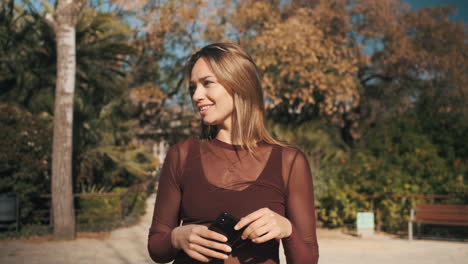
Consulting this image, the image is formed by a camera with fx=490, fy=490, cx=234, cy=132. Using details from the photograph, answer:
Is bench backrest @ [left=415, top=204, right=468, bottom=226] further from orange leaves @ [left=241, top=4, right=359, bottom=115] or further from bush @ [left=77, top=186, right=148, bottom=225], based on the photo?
bush @ [left=77, top=186, right=148, bottom=225]

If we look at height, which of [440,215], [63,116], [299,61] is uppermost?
[299,61]

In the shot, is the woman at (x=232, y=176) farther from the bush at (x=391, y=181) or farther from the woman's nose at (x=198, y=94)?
the bush at (x=391, y=181)

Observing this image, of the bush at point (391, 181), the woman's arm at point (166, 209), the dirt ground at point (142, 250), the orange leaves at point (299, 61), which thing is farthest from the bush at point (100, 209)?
the woman's arm at point (166, 209)

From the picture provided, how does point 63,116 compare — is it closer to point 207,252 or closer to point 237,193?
point 237,193

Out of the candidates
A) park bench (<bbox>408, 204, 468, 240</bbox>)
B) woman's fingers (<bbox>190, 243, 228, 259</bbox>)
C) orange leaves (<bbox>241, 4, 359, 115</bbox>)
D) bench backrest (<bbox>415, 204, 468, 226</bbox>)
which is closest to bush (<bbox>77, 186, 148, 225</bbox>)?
orange leaves (<bbox>241, 4, 359, 115</bbox>)

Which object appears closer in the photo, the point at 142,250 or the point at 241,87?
the point at 241,87

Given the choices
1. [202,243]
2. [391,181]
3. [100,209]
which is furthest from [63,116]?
[202,243]

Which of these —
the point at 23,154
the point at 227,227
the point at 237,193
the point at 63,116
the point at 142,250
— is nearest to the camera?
the point at 227,227

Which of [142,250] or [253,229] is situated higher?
A: [253,229]

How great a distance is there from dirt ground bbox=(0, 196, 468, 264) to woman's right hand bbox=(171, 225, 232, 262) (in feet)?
20.2

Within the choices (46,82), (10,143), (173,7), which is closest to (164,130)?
(173,7)

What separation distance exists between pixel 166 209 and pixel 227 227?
1.16 ft

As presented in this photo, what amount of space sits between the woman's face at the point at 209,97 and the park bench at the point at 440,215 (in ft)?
29.2

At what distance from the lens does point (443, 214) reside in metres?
9.87
